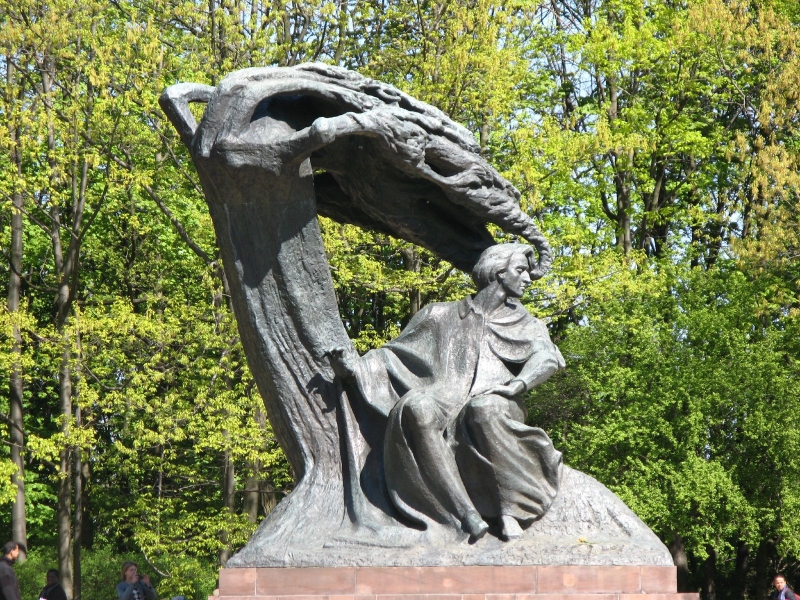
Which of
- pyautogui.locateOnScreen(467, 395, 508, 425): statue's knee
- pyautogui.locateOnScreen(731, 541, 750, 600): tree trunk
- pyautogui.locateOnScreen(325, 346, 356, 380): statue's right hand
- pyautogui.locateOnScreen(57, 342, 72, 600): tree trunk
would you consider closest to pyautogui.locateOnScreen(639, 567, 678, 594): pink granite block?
pyautogui.locateOnScreen(467, 395, 508, 425): statue's knee

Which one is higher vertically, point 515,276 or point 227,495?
point 515,276

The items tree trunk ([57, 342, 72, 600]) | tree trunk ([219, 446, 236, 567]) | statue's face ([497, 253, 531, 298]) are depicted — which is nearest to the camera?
statue's face ([497, 253, 531, 298])

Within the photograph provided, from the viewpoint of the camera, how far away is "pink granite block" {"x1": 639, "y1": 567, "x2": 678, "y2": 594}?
6922mm

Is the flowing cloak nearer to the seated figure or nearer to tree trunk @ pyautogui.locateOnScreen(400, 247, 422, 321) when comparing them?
the seated figure

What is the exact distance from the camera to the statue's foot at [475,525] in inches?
277

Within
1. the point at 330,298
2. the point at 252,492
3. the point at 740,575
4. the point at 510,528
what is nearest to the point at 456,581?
the point at 510,528

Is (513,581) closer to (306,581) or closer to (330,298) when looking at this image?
(306,581)

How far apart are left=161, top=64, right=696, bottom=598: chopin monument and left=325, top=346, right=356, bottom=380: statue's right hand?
0.5 inches

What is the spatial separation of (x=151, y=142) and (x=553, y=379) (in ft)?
22.0

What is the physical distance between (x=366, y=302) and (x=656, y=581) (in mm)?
12419

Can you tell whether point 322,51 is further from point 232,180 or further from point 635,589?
point 635,589

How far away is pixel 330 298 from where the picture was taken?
25.7ft

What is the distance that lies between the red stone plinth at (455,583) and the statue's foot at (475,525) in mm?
232

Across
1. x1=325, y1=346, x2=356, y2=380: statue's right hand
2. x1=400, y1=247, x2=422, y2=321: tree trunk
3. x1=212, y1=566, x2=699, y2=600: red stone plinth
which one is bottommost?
x1=212, y1=566, x2=699, y2=600: red stone plinth
